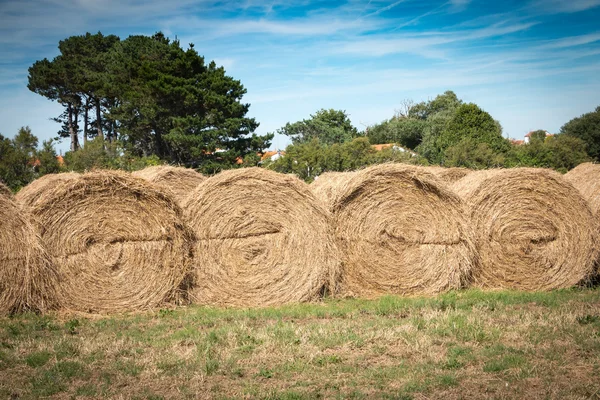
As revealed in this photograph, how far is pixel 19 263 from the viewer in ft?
26.5

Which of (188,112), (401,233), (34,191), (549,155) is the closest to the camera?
(401,233)

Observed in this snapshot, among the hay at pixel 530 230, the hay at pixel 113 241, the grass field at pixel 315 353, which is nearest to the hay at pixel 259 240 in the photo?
the hay at pixel 113 241

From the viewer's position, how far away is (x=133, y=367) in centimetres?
568

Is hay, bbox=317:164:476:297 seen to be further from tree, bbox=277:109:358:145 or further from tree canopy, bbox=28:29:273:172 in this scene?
tree, bbox=277:109:358:145

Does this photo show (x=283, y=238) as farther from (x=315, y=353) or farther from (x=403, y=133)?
(x=403, y=133)

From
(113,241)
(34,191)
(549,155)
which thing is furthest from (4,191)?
(549,155)

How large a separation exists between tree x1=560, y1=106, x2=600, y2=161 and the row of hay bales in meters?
54.0

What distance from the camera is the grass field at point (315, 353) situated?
16.8ft

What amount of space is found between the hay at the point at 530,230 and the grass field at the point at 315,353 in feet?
5.99

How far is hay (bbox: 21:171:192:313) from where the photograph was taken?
27.7 ft

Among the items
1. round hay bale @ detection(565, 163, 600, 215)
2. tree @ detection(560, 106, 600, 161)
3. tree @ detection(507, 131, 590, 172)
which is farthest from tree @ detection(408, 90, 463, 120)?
round hay bale @ detection(565, 163, 600, 215)

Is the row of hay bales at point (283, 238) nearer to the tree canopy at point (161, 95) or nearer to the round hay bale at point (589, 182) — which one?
the round hay bale at point (589, 182)

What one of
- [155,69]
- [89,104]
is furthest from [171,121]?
[89,104]

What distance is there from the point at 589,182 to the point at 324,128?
46.4 metres
